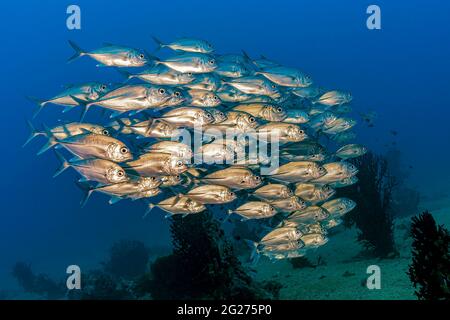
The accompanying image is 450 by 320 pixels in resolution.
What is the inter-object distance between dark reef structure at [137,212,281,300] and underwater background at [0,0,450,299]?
57.6ft

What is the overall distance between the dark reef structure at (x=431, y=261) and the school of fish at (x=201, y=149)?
2.10 metres

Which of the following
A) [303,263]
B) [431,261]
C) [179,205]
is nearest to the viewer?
[431,261]

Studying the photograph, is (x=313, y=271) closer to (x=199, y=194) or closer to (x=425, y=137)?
(x=199, y=194)

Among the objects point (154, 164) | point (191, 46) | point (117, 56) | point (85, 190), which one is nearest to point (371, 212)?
point (191, 46)

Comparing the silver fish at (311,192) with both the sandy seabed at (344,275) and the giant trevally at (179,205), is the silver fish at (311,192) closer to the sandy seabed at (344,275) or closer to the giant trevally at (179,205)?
the sandy seabed at (344,275)

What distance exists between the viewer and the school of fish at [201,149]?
5891 mm

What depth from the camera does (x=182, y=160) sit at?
6.02 meters

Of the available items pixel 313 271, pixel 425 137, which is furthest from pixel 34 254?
pixel 425 137

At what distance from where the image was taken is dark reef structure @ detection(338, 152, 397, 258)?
32.5 ft

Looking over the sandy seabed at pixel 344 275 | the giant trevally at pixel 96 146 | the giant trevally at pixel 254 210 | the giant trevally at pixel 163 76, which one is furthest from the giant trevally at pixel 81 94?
the sandy seabed at pixel 344 275

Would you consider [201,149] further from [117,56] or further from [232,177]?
[117,56]

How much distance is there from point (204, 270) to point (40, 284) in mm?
16989

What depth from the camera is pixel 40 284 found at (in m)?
20.3

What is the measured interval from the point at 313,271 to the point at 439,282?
4680mm
